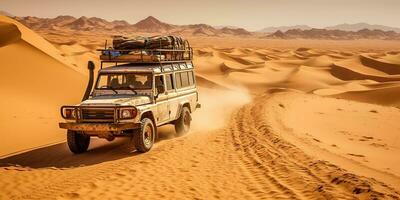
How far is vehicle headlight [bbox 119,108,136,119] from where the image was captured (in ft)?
33.6

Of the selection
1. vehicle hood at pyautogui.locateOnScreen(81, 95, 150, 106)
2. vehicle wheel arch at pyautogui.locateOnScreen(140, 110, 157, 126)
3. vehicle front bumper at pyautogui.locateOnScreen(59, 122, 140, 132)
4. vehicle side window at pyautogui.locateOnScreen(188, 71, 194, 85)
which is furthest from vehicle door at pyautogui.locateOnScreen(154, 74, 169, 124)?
vehicle side window at pyautogui.locateOnScreen(188, 71, 194, 85)

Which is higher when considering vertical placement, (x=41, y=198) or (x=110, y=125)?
(x=110, y=125)

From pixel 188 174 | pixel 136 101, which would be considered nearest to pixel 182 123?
pixel 136 101

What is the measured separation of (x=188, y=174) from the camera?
8.83 m

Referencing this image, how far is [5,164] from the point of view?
1016 cm

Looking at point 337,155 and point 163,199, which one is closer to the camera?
point 163,199

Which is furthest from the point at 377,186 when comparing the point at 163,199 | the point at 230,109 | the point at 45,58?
the point at 45,58

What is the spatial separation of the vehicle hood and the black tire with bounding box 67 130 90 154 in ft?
2.77

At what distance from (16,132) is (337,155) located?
32.0 ft

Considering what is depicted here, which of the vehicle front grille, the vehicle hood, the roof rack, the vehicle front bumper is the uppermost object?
the roof rack

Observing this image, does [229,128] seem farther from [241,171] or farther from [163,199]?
[163,199]

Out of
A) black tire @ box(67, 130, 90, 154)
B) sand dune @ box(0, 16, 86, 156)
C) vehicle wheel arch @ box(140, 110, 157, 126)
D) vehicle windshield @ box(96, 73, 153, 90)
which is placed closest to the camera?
black tire @ box(67, 130, 90, 154)

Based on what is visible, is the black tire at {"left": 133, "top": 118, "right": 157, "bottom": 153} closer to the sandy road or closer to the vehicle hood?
the sandy road

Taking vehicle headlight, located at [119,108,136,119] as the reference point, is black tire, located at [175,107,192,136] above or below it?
below
